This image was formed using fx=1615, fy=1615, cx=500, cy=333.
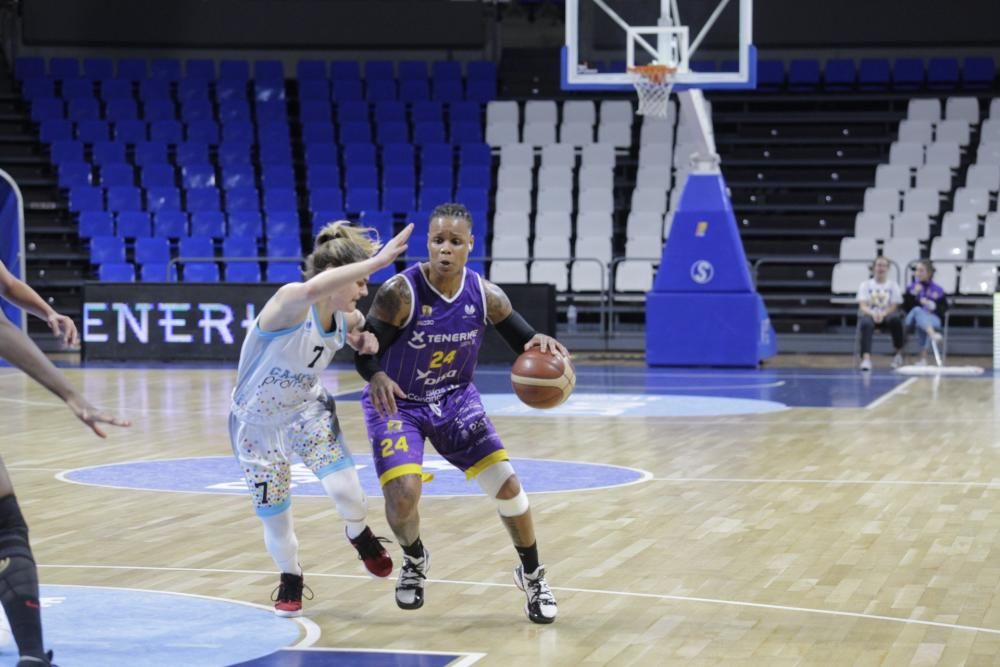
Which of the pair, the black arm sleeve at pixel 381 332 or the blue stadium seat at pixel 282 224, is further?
the blue stadium seat at pixel 282 224

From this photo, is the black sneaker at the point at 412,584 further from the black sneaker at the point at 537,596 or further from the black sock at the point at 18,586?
the black sock at the point at 18,586

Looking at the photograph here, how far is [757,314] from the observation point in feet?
59.2

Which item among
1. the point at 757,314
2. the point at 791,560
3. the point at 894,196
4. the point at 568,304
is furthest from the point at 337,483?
the point at 894,196

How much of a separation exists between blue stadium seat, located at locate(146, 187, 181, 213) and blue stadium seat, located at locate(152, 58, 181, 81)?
→ 2.89 m

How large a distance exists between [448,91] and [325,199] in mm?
3178

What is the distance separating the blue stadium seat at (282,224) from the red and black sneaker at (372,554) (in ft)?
56.3

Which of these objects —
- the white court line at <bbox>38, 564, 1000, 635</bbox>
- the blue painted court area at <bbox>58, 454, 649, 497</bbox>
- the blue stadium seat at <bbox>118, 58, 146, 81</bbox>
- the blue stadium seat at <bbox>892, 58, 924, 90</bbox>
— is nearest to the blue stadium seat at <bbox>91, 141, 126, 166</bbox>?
the blue stadium seat at <bbox>118, 58, 146, 81</bbox>

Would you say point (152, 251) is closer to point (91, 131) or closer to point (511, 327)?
point (91, 131)

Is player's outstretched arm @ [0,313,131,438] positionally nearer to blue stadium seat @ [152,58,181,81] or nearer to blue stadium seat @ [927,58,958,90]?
blue stadium seat @ [927,58,958,90]

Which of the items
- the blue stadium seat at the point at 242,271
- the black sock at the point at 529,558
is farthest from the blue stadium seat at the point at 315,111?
the black sock at the point at 529,558

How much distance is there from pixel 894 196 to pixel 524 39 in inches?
295

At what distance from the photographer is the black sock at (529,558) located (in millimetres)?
5816

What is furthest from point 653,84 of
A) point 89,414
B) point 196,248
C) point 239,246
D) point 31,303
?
point 89,414

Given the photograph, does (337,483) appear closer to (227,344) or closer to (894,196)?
(227,344)
